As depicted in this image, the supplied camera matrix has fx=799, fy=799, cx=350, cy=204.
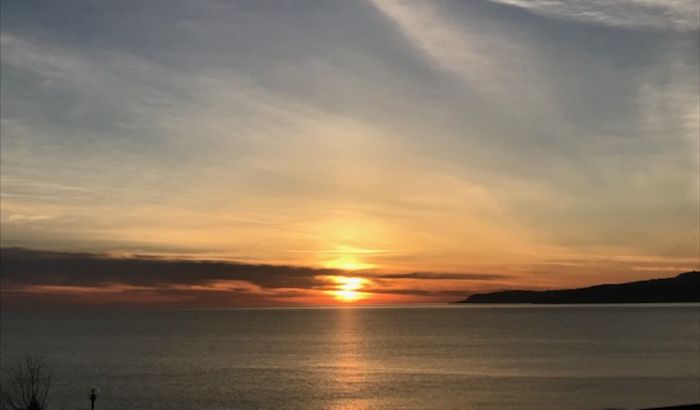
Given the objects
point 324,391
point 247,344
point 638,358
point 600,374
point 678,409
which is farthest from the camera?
point 247,344

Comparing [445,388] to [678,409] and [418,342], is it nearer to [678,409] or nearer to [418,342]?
[678,409]

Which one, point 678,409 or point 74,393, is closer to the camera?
point 678,409

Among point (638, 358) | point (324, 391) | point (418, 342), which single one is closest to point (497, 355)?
point (638, 358)

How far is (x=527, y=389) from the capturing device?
9738 centimetres

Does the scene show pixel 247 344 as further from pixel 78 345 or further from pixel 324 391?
pixel 324 391

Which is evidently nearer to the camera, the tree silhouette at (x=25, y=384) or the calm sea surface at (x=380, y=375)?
the tree silhouette at (x=25, y=384)

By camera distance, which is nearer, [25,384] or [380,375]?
[25,384]

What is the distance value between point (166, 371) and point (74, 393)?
28455mm

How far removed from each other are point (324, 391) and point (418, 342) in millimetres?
99496

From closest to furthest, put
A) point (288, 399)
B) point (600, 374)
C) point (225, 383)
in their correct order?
point (288, 399), point (225, 383), point (600, 374)

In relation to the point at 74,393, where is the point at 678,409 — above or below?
above

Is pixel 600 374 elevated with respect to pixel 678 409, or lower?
lower

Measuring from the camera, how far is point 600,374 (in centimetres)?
11794

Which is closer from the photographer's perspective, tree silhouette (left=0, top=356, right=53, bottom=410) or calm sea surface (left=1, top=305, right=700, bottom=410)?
tree silhouette (left=0, top=356, right=53, bottom=410)
